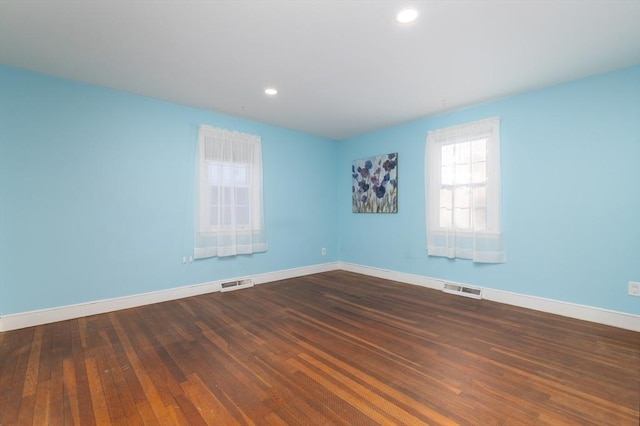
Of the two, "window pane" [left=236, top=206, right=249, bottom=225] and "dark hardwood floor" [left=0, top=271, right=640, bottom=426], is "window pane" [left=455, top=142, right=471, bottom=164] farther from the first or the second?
"window pane" [left=236, top=206, right=249, bottom=225]

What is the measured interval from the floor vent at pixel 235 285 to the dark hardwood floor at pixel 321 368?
803 millimetres

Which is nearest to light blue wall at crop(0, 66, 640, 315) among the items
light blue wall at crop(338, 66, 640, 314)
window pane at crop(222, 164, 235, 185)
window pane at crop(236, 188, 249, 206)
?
light blue wall at crop(338, 66, 640, 314)

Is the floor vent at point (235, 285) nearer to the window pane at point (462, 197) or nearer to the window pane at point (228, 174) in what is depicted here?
the window pane at point (228, 174)

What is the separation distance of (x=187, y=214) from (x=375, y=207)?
3.24m

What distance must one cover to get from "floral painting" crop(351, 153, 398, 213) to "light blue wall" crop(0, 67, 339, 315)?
2.31 meters

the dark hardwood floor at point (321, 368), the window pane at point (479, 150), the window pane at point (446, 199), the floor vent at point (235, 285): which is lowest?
the dark hardwood floor at point (321, 368)

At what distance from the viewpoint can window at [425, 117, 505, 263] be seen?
376 cm

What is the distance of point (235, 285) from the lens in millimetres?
4395

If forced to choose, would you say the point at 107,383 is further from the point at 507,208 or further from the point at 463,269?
→ the point at 507,208

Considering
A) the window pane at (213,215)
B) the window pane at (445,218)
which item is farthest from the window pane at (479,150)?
the window pane at (213,215)

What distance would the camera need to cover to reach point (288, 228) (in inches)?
205

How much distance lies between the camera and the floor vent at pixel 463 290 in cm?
388

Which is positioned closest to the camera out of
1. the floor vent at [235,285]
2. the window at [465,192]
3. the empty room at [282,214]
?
the empty room at [282,214]

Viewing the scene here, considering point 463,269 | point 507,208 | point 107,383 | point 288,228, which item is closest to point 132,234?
point 107,383
